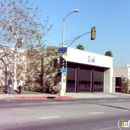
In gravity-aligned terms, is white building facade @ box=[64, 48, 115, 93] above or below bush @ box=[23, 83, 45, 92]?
above

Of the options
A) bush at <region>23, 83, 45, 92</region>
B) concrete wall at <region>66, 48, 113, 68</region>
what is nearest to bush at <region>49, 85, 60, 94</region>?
bush at <region>23, 83, 45, 92</region>

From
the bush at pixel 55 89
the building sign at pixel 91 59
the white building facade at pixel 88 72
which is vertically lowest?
the bush at pixel 55 89

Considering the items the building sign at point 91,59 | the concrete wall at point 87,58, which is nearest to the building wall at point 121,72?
the concrete wall at point 87,58

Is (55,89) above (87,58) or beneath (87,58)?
beneath

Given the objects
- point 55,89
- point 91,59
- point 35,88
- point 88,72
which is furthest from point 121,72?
point 35,88

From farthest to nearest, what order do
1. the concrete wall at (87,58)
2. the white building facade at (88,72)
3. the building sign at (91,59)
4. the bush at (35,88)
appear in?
the building sign at (91,59), the white building facade at (88,72), the concrete wall at (87,58), the bush at (35,88)

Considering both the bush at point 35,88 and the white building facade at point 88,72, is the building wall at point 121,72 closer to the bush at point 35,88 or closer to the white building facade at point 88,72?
the white building facade at point 88,72

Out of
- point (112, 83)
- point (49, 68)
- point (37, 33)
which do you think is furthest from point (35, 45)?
point (112, 83)

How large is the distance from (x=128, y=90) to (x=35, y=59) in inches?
828

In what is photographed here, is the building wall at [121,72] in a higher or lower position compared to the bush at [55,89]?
higher

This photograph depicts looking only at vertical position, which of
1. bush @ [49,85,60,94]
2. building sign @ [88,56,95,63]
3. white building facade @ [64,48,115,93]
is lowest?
bush @ [49,85,60,94]

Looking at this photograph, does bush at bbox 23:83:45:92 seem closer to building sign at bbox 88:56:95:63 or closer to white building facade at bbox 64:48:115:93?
white building facade at bbox 64:48:115:93

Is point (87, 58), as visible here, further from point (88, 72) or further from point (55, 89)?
point (55, 89)

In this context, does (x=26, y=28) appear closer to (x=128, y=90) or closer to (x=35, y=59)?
(x=35, y=59)
